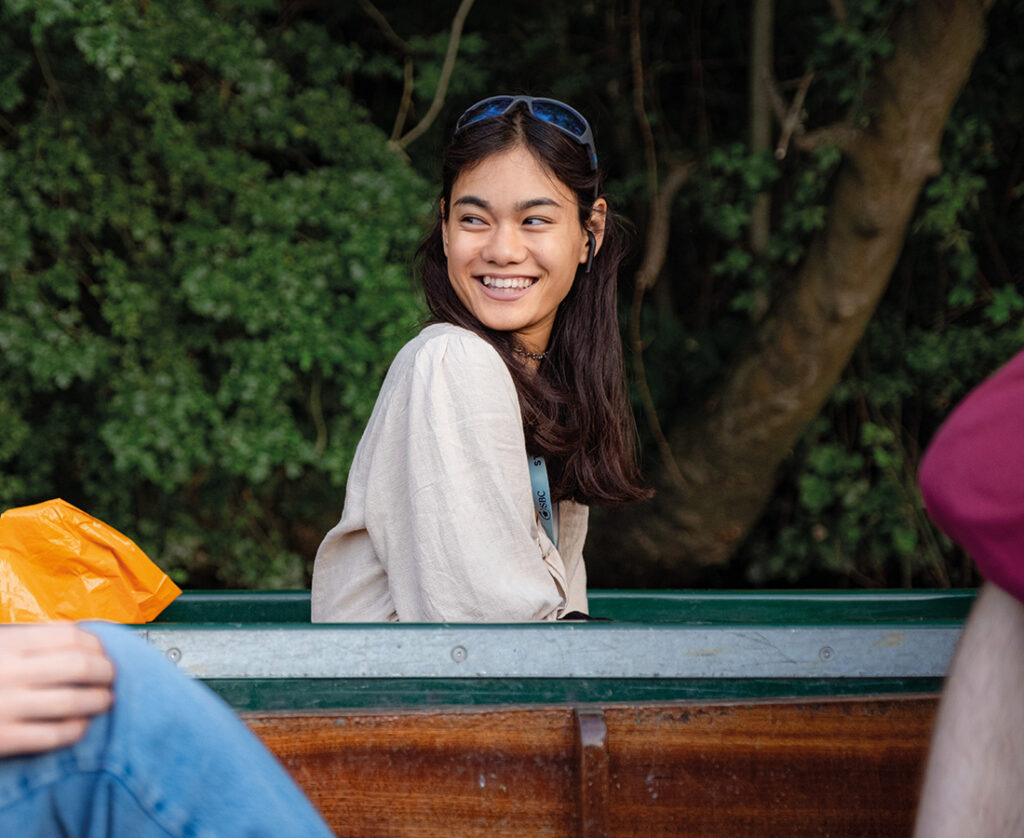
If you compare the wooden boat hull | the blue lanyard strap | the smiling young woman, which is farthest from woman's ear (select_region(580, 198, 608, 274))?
the wooden boat hull

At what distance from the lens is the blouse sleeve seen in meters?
1.57

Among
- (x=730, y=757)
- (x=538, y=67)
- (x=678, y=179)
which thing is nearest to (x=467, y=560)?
(x=730, y=757)

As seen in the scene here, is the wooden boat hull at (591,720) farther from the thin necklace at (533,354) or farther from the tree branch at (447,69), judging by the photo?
the tree branch at (447,69)

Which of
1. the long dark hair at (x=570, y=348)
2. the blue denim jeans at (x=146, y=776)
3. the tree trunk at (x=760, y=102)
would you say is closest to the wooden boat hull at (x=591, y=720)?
the blue denim jeans at (x=146, y=776)

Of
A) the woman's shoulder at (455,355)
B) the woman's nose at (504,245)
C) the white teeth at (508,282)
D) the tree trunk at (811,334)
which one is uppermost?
the tree trunk at (811,334)

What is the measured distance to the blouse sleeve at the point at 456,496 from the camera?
61.8 inches

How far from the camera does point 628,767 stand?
52.0 inches

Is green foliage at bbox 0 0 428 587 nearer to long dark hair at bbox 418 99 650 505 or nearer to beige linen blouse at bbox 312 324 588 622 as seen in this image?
long dark hair at bbox 418 99 650 505

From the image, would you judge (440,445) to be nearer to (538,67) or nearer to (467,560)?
(467,560)

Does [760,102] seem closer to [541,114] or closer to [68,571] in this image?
[541,114]

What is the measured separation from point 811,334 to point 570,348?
2183 mm

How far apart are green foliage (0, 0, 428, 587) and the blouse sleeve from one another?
2.21 meters

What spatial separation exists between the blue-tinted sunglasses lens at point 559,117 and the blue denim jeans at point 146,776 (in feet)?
4.52

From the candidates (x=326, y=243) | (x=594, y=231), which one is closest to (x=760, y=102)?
(x=326, y=243)
